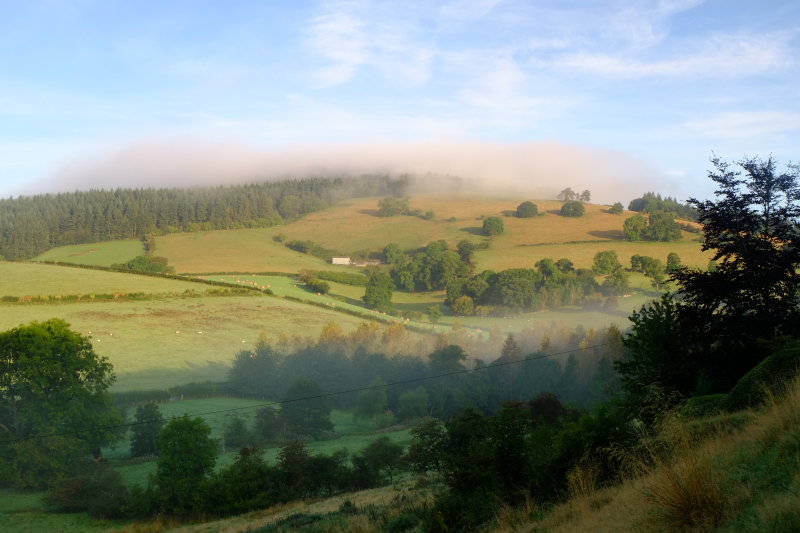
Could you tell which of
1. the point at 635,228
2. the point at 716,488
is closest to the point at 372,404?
the point at 716,488

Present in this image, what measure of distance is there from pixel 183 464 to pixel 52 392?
55.8 ft

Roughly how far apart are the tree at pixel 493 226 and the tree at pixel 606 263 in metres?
31.8

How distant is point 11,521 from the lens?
114 ft

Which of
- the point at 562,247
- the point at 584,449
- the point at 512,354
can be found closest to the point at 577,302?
the point at 562,247

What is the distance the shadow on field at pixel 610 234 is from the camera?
127375 millimetres

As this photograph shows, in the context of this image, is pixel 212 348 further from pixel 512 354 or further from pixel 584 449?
pixel 584 449

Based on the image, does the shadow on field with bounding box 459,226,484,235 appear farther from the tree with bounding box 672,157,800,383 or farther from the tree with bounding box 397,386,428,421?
the tree with bounding box 672,157,800,383

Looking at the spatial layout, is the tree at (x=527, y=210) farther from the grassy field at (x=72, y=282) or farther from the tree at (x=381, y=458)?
the tree at (x=381, y=458)

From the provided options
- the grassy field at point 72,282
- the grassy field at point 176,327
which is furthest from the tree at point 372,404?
the grassy field at point 72,282

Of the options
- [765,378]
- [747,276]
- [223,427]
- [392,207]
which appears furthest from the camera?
[392,207]

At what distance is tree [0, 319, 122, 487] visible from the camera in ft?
152

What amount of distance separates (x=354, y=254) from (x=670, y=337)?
112 meters

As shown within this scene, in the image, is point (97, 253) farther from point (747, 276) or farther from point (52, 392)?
point (747, 276)

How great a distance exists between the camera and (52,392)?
158 feet
